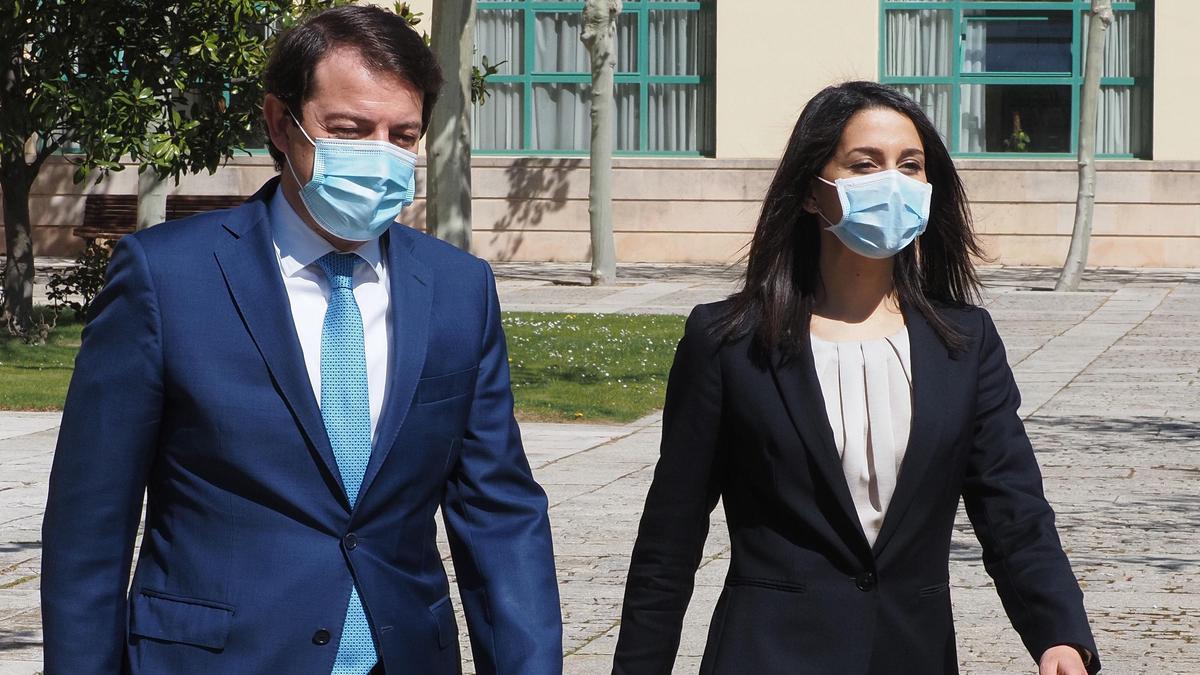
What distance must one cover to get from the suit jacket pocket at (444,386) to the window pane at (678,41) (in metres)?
26.6

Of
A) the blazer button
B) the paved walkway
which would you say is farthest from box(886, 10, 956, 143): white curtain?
the blazer button

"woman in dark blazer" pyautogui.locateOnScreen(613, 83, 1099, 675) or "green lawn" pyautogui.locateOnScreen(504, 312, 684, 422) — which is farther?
"green lawn" pyautogui.locateOnScreen(504, 312, 684, 422)

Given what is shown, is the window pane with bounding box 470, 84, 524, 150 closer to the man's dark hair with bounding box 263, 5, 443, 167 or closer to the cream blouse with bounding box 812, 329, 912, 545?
the cream blouse with bounding box 812, 329, 912, 545

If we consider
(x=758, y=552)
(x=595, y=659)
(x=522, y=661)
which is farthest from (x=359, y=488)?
(x=595, y=659)

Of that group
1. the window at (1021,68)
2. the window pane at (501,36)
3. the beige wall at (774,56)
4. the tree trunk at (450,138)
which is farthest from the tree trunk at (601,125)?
the tree trunk at (450,138)

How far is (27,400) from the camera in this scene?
13.3 meters

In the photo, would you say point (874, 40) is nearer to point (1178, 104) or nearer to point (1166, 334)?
point (1178, 104)

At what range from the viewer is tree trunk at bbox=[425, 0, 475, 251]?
15594mm

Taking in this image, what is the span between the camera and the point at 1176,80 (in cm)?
2806

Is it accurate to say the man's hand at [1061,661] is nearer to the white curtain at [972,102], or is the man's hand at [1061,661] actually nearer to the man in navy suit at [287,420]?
the man in navy suit at [287,420]

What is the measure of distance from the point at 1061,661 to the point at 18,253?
1480 cm

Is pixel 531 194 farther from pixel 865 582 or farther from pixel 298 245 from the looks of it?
pixel 298 245

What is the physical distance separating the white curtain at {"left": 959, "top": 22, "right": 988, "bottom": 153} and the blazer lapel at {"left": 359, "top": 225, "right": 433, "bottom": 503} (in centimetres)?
2671

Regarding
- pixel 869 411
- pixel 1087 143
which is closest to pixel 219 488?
pixel 869 411
